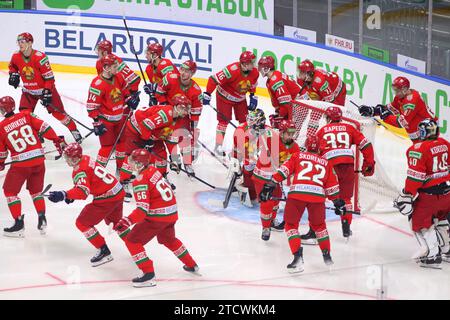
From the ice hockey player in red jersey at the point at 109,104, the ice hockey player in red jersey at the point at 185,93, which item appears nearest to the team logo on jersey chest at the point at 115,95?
the ice hockey player in red jersey at the point at 109,104

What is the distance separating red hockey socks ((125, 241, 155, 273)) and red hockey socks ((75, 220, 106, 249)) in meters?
0.50

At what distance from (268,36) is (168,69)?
9.77 feet

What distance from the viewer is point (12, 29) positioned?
12188 mm

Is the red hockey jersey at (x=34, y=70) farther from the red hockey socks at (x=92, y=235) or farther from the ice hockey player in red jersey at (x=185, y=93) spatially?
the red hockey socks at (x=92, y=235)

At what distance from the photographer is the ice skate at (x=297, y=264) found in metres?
7.49

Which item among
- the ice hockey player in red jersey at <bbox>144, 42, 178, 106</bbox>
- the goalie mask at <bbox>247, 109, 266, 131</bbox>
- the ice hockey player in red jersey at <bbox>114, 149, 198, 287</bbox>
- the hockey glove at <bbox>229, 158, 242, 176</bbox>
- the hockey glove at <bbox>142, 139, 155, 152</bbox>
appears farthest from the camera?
the ice hockey player in red jersey at <bbox>144, 42, 178, 106</bbox>

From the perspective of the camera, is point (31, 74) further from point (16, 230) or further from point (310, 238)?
point (310, 238)

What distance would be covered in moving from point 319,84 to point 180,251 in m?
3.54

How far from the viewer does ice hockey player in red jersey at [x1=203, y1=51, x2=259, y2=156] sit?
9992 mm

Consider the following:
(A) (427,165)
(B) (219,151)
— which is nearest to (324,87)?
(B) (219,151)

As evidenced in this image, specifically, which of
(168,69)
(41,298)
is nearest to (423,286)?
(41,298)

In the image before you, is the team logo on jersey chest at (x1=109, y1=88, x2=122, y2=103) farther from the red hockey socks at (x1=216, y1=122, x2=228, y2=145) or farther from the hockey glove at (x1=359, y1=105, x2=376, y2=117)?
the hockey glove at (x1=359, y1=105, x2=376, y2=117)

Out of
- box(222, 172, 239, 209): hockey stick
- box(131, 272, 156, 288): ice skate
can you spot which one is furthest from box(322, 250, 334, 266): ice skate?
box(222, 172, 239, 209): hockey stick

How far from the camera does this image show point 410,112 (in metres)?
9.54
